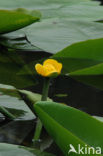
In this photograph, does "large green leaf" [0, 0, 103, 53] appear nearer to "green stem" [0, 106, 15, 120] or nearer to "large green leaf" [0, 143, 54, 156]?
"green stem" [0, 106, 15, 120]

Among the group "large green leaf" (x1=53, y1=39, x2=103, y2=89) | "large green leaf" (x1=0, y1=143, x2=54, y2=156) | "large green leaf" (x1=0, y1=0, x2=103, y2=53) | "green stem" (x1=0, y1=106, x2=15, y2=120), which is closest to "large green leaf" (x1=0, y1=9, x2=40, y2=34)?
"large green leaf" (x1=0, y1=0, x2=103, y2=53)

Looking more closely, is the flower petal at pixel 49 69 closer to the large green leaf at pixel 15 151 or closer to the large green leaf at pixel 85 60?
the large green leaf at pixel 15 151

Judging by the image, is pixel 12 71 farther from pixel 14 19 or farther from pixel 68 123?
A: pixel 68 123

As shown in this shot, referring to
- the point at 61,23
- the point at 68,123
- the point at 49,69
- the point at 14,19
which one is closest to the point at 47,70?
the point at 49,69

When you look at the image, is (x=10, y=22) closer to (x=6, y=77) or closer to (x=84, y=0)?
(x=6, y=77)

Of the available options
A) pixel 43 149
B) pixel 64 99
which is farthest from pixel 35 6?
pixel 43 149

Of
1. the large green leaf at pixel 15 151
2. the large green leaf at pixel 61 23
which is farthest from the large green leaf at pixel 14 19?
the large green leaf at pixel 15 151
